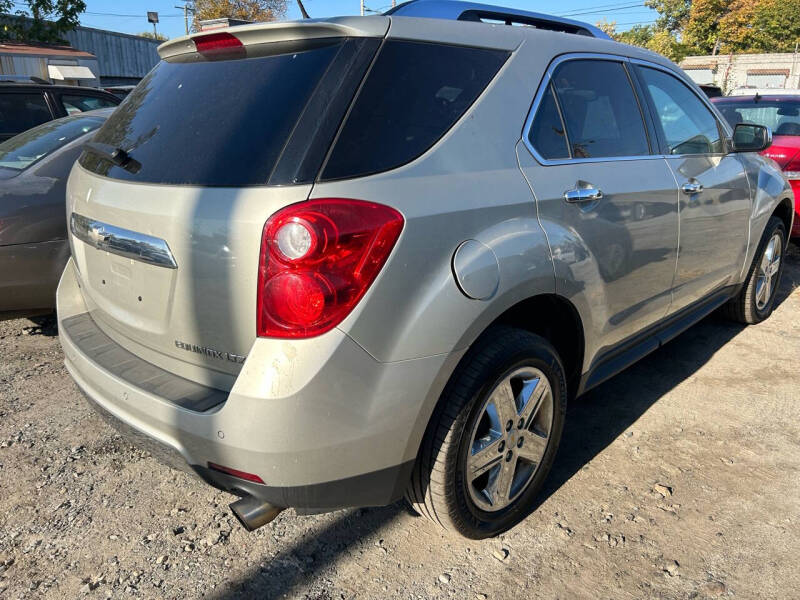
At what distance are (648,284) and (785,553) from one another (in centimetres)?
118

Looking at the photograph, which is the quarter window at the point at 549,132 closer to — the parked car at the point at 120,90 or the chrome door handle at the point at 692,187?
the chrome door handle at the point at 692,187

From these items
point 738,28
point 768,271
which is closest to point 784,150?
point 768,271

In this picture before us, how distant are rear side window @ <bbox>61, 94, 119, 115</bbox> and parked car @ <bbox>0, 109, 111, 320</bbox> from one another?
9.47 feet

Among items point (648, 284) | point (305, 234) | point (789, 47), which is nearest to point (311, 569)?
point (305, 234)

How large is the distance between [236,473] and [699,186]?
2647mm

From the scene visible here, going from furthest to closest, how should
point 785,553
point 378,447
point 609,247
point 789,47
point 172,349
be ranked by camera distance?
point 789,47
point 609,247
point 785,553
point 172,349
point 378,447

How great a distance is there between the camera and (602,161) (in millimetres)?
2684

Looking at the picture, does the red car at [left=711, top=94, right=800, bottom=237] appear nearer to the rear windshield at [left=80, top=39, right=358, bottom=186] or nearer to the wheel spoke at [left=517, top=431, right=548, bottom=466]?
the wheel spoke at [left=517, top=431, right=548, bottom=466]

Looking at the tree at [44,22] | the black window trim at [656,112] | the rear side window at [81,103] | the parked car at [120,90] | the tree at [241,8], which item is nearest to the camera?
the black window trim at [656,112]

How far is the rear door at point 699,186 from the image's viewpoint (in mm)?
3193

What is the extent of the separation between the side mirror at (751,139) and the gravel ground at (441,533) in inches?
59.8

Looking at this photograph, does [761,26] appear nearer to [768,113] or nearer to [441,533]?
[768,113]

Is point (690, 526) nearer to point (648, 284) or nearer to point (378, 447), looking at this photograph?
point (648, 284)

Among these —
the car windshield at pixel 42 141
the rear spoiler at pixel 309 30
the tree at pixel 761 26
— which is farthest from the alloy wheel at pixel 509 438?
the tree at pixel 761 26
